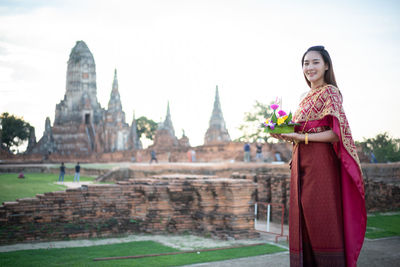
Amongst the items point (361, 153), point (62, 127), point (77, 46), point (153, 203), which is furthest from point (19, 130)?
point (153, 203)

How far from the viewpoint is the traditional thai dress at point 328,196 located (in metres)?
2.71

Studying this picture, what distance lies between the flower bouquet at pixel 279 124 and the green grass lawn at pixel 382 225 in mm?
5130

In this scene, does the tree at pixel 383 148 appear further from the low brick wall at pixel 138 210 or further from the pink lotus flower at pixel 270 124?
the pink lotus flower at pixel 270 124

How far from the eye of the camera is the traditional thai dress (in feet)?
8.87

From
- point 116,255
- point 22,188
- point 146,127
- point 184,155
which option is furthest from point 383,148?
point 146,127

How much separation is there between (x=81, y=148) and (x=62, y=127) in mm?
4587

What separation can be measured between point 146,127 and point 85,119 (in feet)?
46.7

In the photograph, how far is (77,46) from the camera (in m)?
57.3

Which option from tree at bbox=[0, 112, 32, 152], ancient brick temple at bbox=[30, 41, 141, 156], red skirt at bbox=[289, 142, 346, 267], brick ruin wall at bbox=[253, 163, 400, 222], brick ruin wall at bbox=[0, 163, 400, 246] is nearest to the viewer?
red skirt at bbox=[289, 142, 346, 267]

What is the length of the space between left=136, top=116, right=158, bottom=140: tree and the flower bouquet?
67.2 metres

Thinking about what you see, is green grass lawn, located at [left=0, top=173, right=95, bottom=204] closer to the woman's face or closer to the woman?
the woman

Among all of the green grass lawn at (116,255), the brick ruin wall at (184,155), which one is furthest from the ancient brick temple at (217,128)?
the green grass lawn at (116,255)

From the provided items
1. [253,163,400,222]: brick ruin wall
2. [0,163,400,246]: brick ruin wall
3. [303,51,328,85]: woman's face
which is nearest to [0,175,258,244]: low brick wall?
[0,163,400,246]: brick ruin wall

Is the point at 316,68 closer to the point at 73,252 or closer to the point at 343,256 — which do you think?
the point at 343,256
